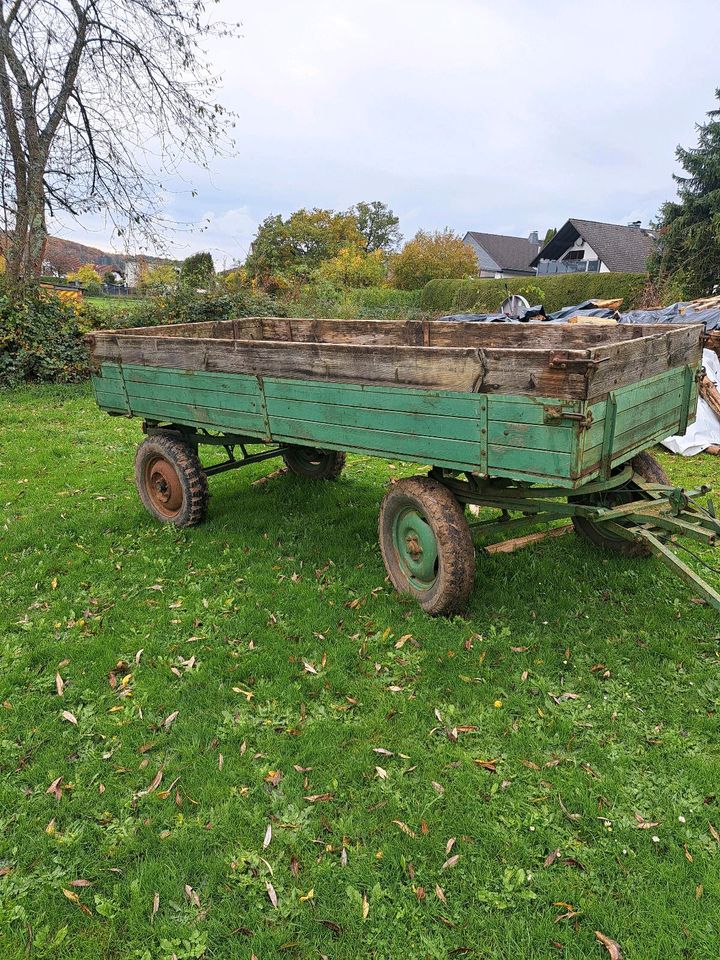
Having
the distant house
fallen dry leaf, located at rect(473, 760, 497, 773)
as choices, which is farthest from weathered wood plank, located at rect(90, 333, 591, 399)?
the distant house

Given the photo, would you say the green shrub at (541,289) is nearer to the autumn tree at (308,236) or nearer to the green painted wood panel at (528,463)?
the autumn tree at (308,236)

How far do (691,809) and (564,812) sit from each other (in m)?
0.55

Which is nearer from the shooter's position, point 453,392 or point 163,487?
point 453,392

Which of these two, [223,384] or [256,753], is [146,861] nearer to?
[256,753]

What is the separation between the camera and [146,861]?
8.48 ft

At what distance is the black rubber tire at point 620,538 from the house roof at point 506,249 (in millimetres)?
61570

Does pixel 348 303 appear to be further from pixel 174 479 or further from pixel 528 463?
pixel 528 463

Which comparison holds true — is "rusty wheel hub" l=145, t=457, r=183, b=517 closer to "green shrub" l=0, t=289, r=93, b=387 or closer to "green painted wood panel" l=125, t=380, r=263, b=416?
"green painted wood panel" l=125, t=380, r=263, b=416

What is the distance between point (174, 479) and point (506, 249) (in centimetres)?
6483

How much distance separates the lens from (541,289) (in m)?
26.2

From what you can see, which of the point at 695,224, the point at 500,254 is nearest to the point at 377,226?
the point at 500,254

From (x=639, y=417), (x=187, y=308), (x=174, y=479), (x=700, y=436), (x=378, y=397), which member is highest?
(x=187, y=308)

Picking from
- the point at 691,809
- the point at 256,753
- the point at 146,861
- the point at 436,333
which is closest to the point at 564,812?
the point at 691,809

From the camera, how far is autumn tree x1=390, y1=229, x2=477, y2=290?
133 feet
